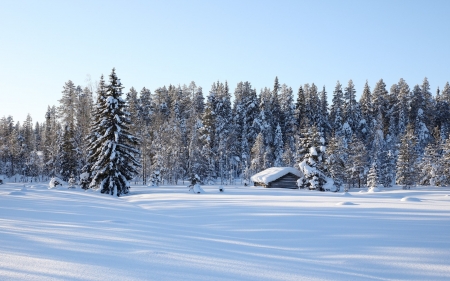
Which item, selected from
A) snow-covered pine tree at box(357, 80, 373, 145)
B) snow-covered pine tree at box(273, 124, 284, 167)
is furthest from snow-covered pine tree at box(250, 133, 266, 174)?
snow-covered pine tree at box(357, 80, 373, 145)

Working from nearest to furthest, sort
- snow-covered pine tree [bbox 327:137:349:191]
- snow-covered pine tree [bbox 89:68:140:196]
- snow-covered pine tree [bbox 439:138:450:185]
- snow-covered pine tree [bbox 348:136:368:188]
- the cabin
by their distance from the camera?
snow-covered pine tree [bbox 89:68:140:196] < the cabin < snow-covered pine tree [bbox 439:138:450:185] < snow-covered pine tree [bbox 327:137:349:191] < snow-covered pine tree [bbox 348:136:368:188]

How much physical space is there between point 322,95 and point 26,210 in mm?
72649

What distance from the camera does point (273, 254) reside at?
20.6 feet

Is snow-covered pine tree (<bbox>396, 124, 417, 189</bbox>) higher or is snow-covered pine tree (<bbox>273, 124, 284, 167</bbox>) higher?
snow-covered pine tree (<bbox>273, 124, 284, 167</bbox>)

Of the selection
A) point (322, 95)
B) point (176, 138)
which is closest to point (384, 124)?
point (322, 95)

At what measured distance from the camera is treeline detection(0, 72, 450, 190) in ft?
159

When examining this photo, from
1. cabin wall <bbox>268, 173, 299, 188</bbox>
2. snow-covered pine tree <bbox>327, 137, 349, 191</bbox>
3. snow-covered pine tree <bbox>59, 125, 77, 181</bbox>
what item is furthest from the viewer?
snow-covered pine tree <bbox>59, 125, 77, 181</bbox>

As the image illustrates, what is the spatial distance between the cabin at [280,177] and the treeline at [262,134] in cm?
250

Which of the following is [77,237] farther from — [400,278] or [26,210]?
[400,278]

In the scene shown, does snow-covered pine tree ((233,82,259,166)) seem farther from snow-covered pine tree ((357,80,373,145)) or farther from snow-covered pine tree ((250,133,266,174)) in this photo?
snow-covered pine tree ((357,80,373,145))

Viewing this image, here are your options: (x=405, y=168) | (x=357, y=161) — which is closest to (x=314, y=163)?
(x=405, y=168)

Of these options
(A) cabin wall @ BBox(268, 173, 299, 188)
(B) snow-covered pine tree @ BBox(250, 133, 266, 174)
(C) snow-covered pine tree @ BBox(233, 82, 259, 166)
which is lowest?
(A) cabin wall @ BBox(268, 173, 299, 188)

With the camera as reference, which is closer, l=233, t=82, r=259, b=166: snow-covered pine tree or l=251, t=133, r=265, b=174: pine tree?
l=251, t=133, r=265, b=174: pine tree

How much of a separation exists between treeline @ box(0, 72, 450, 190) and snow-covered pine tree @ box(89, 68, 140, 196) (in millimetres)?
16675
